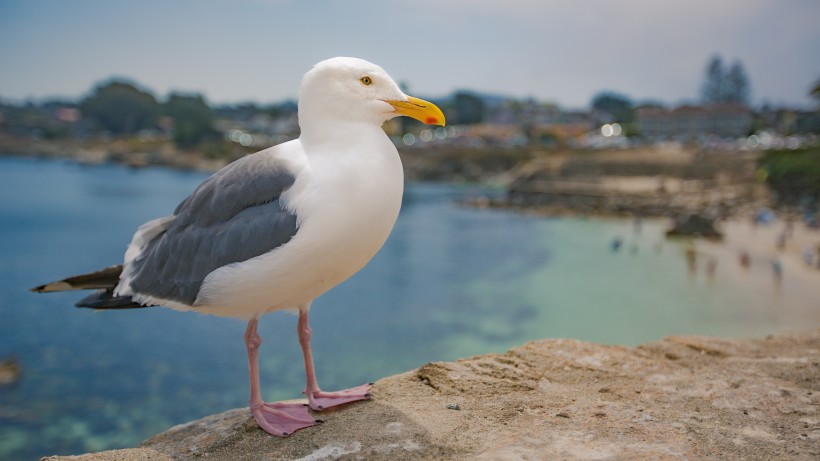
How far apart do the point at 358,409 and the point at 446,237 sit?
117ft

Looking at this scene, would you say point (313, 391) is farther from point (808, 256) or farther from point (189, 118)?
point (189, 118)

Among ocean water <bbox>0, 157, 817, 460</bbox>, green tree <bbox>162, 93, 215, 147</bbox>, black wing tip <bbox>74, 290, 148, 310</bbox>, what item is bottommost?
ocean water <bbox>0, 157, 817, 460</bbox>

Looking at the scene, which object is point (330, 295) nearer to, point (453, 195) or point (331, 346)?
point (331, 346)

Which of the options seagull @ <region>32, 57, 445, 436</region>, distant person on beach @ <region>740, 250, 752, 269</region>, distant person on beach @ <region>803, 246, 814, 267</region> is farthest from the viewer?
distant person on beach @ <region>740, 250, 752, 269</region>

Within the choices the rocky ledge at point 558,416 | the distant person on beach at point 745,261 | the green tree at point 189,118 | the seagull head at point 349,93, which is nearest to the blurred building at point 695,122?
the distant person on beach at point 745,261

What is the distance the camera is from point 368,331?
20.0 meters

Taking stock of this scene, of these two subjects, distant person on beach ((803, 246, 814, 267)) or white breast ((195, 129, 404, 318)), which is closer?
white breast ((195, 129, 404, 318))

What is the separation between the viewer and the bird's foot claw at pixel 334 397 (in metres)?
3.66

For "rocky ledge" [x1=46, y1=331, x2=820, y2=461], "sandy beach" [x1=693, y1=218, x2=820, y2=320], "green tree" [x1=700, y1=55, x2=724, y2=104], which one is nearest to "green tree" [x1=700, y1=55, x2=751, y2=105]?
"green tree" [x1=700, y1=55, x2=724, y2=104]

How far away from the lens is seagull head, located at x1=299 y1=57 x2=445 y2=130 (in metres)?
3.28

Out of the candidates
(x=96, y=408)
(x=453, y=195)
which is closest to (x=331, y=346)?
(x=96, y=408)

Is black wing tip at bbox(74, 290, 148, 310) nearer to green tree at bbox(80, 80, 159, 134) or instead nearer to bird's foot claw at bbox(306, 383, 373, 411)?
bird's foot claw at bbox(306, 383, 373, 411)

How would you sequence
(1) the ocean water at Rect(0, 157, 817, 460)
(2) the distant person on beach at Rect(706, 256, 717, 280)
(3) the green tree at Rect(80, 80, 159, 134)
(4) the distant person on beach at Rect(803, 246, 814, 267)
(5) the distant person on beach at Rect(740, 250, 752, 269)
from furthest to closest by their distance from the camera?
(3) the green tree at Rect(80, 80, 159, 134) < (5) the distant person on beach at Rect(740, 250, 752, 269) < (4) the distant person on beach at Rect(803, 246, 814, 267) < (2) the distant person on beach at Rect(706, 256, 717, 280) < (1) the ocean water at Rect(0, 157, 817, 460)

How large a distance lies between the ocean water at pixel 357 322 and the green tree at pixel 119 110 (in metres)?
92.3
